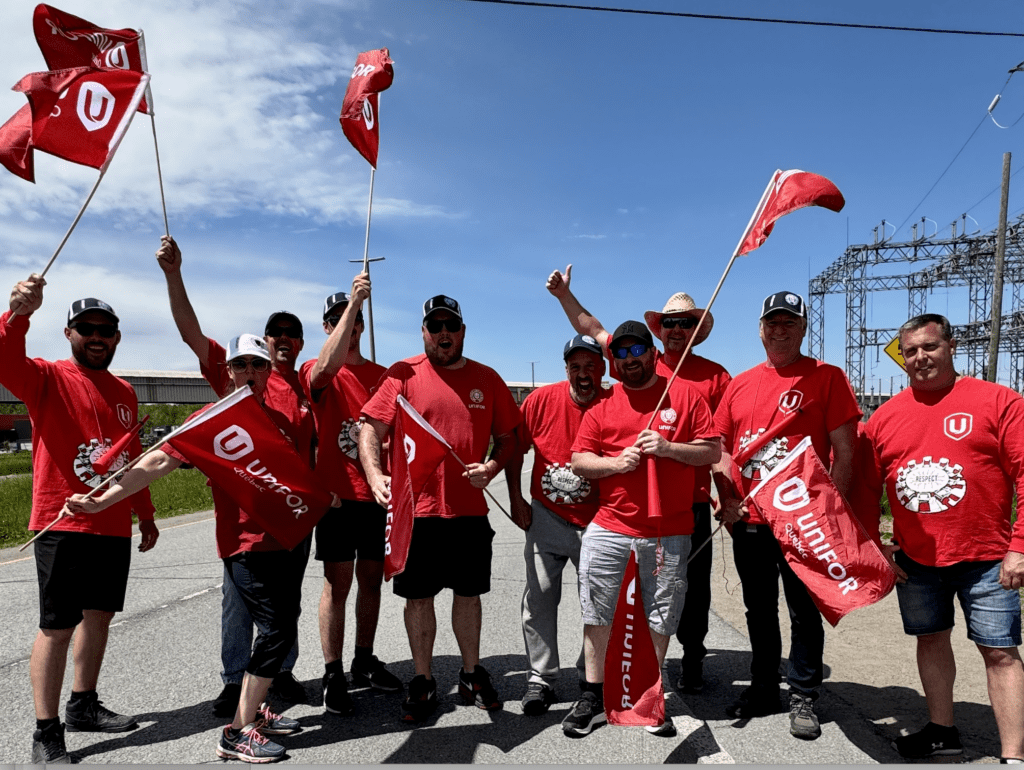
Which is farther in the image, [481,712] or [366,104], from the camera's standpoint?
[366,104]

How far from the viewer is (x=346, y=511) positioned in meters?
4.59

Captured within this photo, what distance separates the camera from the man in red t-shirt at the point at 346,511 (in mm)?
4461

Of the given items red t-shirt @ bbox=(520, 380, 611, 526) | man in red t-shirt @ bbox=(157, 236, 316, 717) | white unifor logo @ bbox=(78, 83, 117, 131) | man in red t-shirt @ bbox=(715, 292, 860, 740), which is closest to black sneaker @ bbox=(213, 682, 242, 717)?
man in red t-shirt @ bbox=(157, 236, 316, 717)

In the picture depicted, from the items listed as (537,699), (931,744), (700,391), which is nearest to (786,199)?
(700,391)

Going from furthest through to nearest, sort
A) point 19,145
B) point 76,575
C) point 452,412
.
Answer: point 452,412, point 19,145, point 76,575

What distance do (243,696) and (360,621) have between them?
1.20m

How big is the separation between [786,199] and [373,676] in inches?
154

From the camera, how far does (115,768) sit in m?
3.37

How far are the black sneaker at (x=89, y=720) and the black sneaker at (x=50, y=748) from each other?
1.22 feet

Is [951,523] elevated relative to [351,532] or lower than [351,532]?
elevated

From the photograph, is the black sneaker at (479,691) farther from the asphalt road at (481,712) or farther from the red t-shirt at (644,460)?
the red t-shirt at (644,460)

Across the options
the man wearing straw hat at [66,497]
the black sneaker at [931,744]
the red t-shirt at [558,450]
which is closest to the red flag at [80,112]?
the man wearing straw hat at [66,497]

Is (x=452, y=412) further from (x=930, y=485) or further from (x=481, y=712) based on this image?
(x=930, y=485)

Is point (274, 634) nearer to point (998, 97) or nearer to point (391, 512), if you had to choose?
point (391, 512)
